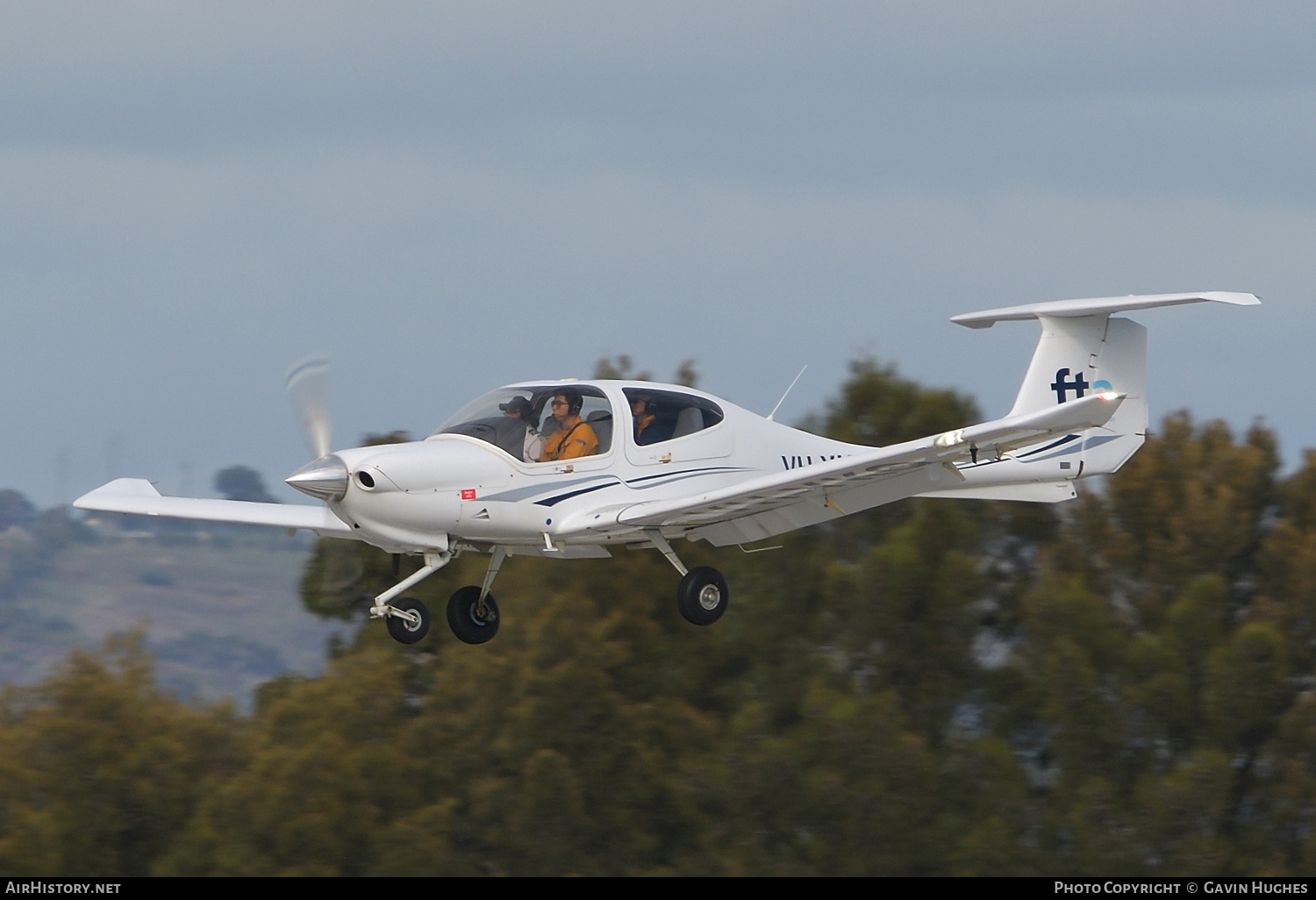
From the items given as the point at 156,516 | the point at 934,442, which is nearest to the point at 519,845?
the point at 156,516

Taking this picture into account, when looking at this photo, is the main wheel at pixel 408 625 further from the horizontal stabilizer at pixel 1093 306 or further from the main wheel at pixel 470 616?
the horizontal stabilizer at pixel 1093 306

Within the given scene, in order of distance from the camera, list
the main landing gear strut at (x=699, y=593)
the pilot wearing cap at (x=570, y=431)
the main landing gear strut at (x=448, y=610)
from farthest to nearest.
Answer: the main landing gear strut at (x=699, y=593) < the pilot wearing cap at (x=570, y=431) < the main landing gear strut at (x=448, y=610)

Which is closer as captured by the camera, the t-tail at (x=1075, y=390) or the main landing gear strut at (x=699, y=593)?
the main landing gear strut at (x=699, y=593)

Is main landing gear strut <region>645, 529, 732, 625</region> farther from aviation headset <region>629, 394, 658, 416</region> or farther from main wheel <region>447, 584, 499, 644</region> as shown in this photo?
main wheel <region>447, 584, 499, 644</region>

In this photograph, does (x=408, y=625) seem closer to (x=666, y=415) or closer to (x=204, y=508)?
(x=666, y=415)

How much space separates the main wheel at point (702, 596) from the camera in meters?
15.5

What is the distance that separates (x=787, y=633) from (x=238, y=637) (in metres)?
123

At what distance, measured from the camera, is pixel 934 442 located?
45.7 ft

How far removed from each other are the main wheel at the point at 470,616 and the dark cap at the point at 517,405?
169 cm

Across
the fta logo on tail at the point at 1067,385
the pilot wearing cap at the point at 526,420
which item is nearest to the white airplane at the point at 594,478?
the pilot wearing cap at the point at 526,420

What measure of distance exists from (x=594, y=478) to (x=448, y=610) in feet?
6.31

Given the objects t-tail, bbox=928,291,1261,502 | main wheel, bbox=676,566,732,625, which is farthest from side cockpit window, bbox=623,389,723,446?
t-tail, bbox=928,291,1261,502

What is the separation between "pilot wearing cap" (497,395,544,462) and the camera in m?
14.9

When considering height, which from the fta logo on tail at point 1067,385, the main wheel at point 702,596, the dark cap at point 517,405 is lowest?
the main wheel at point 702,596
